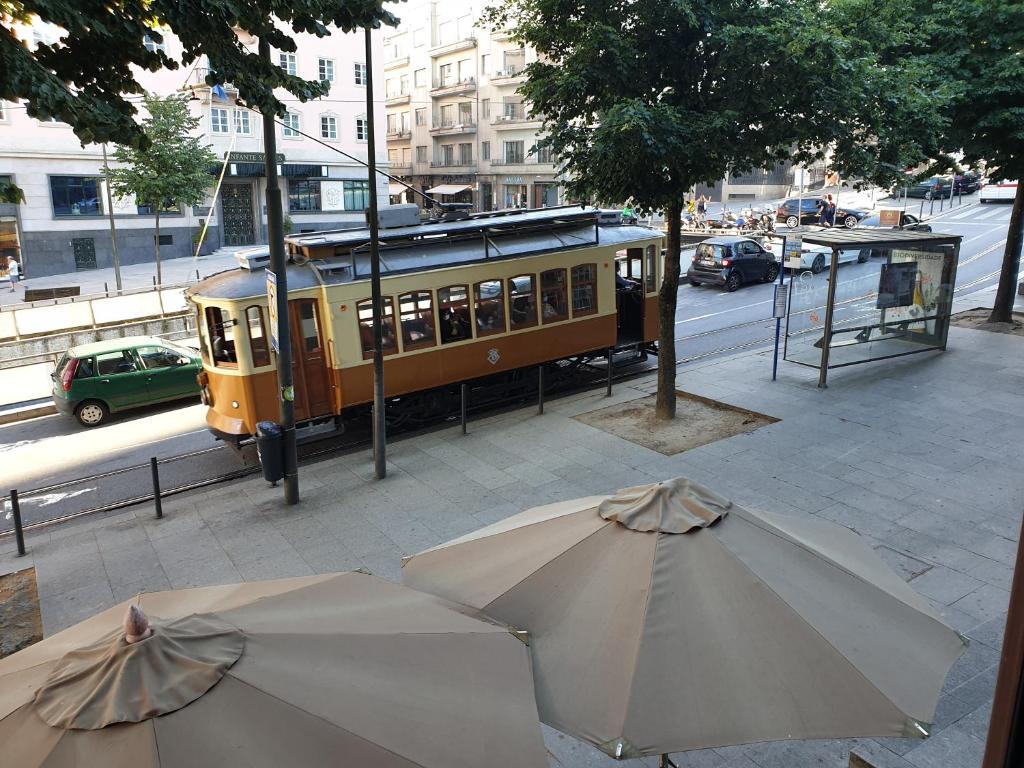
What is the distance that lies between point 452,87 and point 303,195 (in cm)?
2155

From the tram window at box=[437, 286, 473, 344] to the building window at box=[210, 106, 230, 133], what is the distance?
A: 3310 centimetres

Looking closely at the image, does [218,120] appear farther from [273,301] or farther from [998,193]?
[998,193]

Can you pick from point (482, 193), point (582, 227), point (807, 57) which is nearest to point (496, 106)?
point (482, 193)

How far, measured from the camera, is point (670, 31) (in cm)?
1155

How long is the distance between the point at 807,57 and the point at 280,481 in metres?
9.74

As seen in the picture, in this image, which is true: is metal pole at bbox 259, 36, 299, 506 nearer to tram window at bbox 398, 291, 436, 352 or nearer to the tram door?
the tram door

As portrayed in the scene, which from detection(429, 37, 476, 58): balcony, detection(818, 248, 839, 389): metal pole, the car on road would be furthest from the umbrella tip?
detection(429, 37, 476, 58): balcony

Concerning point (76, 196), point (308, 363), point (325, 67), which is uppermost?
point (325, 67)

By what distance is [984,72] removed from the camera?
1557cm

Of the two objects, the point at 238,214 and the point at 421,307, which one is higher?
the point at 238,214

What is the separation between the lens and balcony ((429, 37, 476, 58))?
59.6m

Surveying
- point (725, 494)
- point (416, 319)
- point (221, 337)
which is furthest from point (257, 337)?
point (725, 494)

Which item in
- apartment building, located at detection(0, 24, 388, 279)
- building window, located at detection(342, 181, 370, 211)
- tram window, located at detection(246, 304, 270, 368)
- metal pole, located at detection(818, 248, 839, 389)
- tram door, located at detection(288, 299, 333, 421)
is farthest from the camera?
building window, located at detection(342, 181, 370, 211)

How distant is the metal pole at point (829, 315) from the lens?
14.9 m
